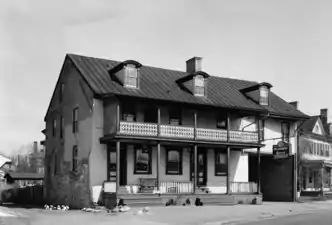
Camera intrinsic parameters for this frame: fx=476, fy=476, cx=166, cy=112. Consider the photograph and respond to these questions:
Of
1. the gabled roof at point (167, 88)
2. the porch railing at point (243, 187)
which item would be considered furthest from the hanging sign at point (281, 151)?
the gabled roof at point (167, 88)

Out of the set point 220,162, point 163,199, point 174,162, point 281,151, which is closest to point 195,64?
point 220,162

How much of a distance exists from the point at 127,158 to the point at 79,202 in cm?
383

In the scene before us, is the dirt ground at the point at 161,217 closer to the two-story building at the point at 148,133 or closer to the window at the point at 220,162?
the two-story building at the point at 148,133

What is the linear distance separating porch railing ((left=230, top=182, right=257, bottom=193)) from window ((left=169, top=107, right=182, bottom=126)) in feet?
17.6

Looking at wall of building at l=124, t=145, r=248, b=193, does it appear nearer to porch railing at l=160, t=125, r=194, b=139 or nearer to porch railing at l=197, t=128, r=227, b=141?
porch railing at l=197, t=128, r=227, b=141

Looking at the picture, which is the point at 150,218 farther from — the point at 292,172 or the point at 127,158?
the point at 292,172

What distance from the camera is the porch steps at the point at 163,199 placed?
25.7 metres

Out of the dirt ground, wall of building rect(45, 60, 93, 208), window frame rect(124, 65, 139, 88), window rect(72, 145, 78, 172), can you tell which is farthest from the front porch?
→ window frame rect(124, 65, 139, 88)

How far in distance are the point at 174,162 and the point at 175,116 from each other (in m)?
2.96

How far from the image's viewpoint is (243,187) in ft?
102

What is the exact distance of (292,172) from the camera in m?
36.2

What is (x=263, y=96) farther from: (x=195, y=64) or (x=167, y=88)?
(x=167, y=88)

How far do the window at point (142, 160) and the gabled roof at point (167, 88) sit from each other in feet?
11.6

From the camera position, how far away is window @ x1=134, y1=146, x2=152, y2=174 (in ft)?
95.6
